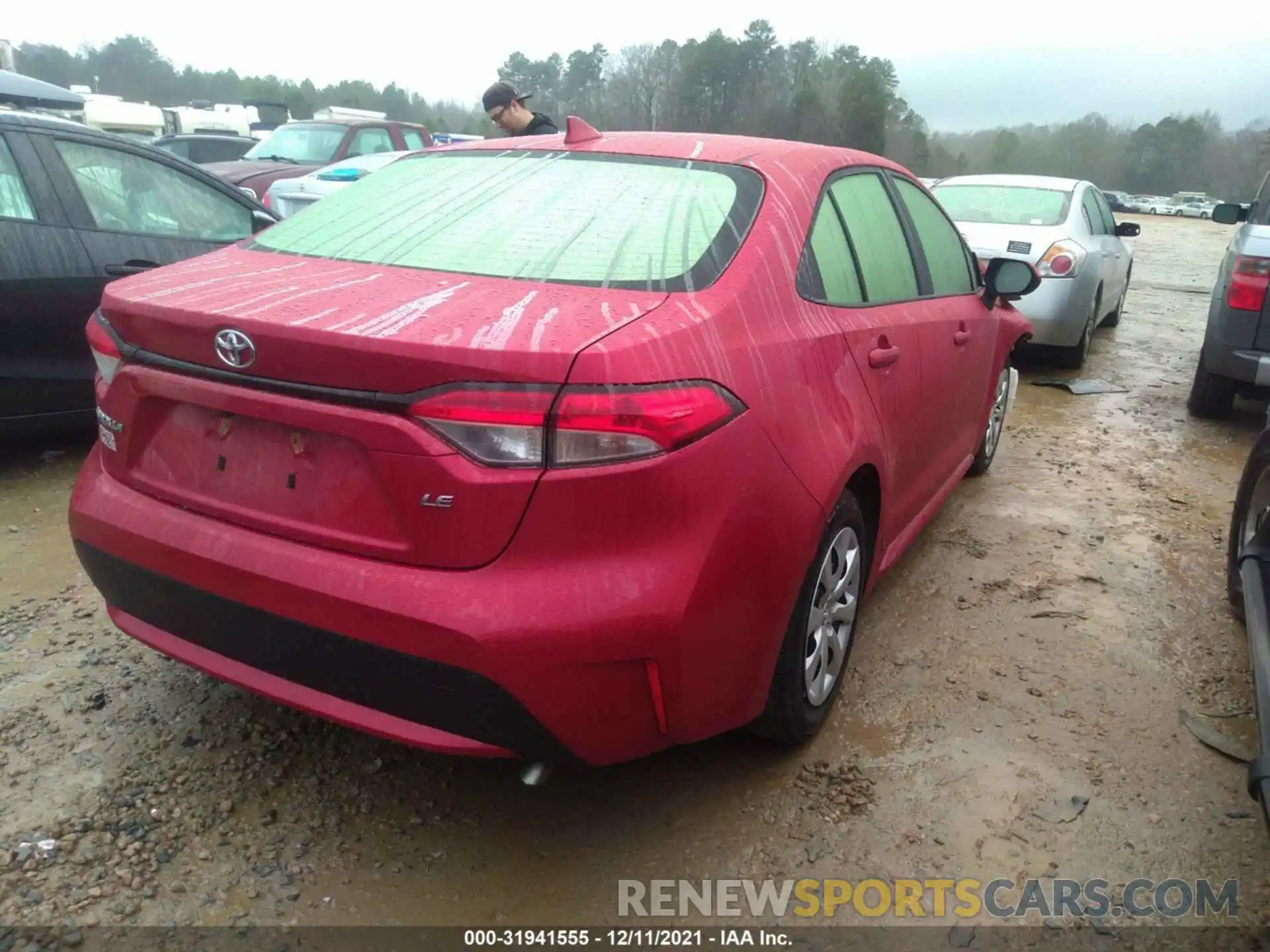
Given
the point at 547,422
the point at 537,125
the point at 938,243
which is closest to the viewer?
the point at 547,422

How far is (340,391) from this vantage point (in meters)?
1.78

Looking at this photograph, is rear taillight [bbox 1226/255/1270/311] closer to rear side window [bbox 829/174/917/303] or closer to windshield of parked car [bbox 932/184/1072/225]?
windshield of parked car [bbox 932/184/1072/225]

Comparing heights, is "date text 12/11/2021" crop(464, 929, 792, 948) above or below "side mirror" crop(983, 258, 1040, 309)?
below

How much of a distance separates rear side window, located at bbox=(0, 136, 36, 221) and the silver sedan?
5194 millimetres

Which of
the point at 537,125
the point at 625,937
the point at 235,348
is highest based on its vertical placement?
the point at 537,125

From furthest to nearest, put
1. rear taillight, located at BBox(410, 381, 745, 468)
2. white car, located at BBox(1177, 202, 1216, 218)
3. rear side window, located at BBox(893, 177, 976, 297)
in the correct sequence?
white car, located at BBox(1177, 202, 1216, 218) < rear side window, located at BBox(893, 177, 976, 297) < rear taillight, located at BBox(410, 381, 745, 468)

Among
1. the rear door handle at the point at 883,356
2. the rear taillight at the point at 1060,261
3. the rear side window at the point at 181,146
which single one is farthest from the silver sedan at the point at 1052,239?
the rear side window at the point at 181,146

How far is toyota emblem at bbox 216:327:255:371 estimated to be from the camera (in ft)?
6.06

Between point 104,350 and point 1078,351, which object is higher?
point 104,350

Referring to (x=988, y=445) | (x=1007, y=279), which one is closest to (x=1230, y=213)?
(x=988, y=445)

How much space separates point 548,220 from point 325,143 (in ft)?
32.6

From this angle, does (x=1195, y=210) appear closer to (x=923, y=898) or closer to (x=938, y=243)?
(x=938, y=243)

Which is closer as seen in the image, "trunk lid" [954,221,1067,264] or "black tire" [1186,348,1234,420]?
"black tire" [1186,348,1234,420]

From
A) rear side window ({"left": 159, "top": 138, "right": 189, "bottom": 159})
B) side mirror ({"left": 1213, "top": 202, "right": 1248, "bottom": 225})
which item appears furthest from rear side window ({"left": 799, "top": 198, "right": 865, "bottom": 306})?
rear side window ({"left": 159, "top": 138, "right": 189, "bottom": 159})
